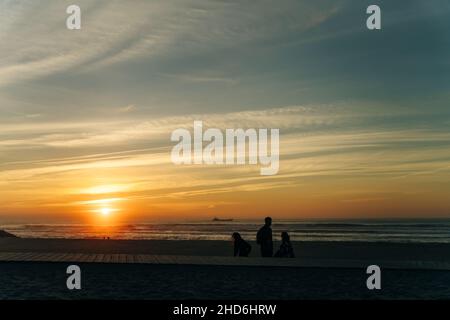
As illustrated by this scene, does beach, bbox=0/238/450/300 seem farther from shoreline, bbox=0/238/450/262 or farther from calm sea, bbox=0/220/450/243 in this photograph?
calm sea, bbox=0/220/450/243

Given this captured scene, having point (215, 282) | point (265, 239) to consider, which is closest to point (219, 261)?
point (265, 239)

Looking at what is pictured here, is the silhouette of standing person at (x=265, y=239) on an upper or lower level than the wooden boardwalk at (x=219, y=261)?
upper

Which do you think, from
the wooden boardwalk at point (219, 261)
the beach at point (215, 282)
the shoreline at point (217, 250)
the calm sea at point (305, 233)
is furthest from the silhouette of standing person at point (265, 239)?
the calm sea at point (305, 233)

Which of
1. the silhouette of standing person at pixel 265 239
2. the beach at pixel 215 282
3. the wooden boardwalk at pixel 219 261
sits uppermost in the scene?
the silhouette of standing person at pixel 265 239

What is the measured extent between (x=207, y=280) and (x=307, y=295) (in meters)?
3.73

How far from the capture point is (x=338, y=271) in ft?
73.6

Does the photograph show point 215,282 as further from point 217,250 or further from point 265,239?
point 217,250

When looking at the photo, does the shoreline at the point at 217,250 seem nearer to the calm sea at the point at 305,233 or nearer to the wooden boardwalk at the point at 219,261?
the wooden boardwalk at the point at 219,261

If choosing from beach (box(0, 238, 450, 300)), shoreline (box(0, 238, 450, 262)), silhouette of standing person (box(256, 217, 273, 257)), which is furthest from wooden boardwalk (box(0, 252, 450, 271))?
shoreline (box(0, 238, 450, 262))

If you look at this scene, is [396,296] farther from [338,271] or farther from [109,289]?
[109,289]

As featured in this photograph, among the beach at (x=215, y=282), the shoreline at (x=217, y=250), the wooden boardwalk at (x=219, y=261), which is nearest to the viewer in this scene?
the beach at (x=215, y=282)

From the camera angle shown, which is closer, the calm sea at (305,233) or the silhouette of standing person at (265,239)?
the silhouette of standing person at (265,239)

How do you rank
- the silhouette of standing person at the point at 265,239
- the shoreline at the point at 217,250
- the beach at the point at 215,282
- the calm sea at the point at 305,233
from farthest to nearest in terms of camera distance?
1. the calm sea at the point at 305,233
2. the shoreline at the point at 217,250
3. the silhouette of standing person at the point at 265,239
4. the beach at the point at 215,282
